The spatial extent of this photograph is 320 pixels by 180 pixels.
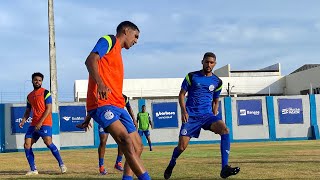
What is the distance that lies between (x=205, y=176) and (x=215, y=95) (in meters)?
1.50

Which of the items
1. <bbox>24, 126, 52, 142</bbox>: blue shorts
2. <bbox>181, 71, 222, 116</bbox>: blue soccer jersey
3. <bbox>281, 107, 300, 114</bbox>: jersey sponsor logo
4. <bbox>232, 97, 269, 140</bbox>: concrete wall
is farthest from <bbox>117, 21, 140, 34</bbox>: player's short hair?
<bbox>281, 107, 300, 114</bbox>: jersey sponsor logo

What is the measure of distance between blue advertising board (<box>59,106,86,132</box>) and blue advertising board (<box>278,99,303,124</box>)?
41.2 ft

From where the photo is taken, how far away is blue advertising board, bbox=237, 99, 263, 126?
3322 cm

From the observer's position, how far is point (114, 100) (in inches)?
243

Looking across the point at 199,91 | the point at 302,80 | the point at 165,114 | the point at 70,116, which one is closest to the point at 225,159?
the point at 199,91

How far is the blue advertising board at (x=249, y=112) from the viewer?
3322 centimetres

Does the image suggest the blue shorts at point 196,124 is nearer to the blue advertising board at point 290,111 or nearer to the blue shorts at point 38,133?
the blue shorts at point 38,133

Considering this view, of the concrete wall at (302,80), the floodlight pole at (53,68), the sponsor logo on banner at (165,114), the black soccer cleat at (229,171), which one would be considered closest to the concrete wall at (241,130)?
the sponsor logo on banner at (165,114)

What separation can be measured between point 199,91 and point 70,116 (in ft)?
73.1

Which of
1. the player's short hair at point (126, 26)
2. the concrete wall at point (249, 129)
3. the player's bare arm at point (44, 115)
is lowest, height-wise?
the concrete wall at point (249, 129)

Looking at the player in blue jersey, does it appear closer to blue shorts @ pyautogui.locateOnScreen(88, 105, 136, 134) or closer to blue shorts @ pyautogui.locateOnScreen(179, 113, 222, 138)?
blue shorts @ pyautogui.locateOnScreen(179, 113, 222, 138)

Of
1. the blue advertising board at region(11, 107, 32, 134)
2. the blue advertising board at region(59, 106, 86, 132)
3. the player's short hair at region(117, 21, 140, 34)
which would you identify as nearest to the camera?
the player's short hair at region(117, 21, 140, 34)

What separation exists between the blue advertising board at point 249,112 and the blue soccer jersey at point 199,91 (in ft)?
78.8

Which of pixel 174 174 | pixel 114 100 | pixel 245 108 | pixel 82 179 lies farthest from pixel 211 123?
pixel 245 108
